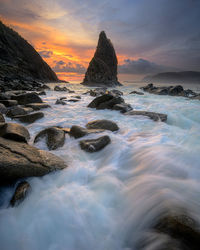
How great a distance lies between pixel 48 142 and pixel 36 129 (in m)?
1.19

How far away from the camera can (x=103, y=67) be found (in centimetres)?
5981

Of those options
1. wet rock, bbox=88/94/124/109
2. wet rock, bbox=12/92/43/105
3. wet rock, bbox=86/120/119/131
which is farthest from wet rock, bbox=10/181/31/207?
wet rock, bbox=12/92/43/105

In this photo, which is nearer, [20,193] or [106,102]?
[20,193]

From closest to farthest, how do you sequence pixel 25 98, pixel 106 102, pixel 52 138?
pixel 52 138, pixel 25 98, pixel 106 102

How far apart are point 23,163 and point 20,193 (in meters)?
0.40

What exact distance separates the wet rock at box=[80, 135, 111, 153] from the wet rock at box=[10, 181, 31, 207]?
1407 mm

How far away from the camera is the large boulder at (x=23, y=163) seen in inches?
69.9

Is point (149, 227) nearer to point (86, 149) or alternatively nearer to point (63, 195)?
point (63, 195)

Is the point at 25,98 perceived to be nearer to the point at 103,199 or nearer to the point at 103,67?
the point at 103,199

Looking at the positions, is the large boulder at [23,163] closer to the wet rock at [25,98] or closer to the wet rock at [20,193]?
the wet rock at [20,193]

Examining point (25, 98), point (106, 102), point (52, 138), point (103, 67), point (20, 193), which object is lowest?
point (20, 193)

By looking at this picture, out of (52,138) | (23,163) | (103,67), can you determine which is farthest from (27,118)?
(103,67)

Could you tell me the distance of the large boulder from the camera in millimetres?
1775

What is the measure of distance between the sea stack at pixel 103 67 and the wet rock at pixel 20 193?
184 ft
